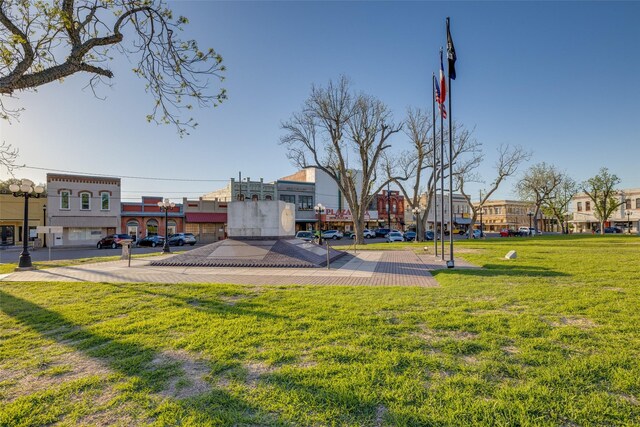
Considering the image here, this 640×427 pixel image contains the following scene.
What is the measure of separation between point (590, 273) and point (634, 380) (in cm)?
911

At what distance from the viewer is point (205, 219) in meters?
46.1

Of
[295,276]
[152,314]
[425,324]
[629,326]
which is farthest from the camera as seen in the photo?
[295,276]

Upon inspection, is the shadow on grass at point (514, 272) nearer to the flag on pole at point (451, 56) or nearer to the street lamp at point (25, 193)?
the flag on pole at point (451, 56)

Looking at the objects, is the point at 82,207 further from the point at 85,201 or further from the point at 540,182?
the point at 540,182

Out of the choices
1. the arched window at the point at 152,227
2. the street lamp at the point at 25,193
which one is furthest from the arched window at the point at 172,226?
the street lamp at the point at 25,193

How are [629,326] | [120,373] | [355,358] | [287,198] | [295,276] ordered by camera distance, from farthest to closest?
[287,198], [295,276], [629,326], [355,358], [120,373]

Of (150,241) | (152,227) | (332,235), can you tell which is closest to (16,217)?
(152,227)

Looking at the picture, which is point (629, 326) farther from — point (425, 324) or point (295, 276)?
point (295, 276)

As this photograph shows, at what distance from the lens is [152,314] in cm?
656

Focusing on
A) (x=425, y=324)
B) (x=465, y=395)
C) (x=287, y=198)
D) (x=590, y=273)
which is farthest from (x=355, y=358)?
(x=287, y=198)

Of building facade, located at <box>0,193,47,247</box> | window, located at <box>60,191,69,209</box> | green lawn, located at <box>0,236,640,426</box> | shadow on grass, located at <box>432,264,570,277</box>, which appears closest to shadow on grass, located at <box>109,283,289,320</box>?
green lawn, located at <box>0,236,640,426</box>

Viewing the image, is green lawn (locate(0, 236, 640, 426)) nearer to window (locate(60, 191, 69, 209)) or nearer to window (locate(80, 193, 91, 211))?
window (locate(60, 191, 69, 209))

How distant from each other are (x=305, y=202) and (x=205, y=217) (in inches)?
624

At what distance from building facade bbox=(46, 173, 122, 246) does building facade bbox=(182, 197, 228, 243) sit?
317 inches
